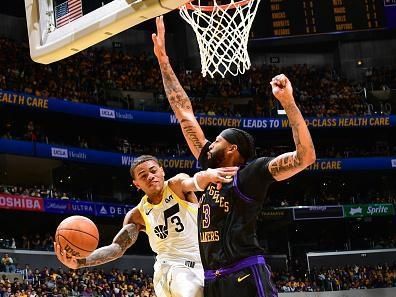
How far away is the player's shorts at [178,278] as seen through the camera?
180 inches

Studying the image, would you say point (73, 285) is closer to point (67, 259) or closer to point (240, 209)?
point (67, 259)

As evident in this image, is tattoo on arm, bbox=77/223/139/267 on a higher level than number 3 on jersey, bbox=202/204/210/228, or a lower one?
lower

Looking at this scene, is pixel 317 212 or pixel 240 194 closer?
pixel 240 194

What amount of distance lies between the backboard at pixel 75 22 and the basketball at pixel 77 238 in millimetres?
1340

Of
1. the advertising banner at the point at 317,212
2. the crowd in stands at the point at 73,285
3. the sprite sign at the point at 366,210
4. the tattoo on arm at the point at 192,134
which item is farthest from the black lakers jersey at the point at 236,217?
the sprite sign at the point at 366,210

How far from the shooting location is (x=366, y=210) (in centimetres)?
2586

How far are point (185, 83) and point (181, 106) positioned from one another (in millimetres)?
21724

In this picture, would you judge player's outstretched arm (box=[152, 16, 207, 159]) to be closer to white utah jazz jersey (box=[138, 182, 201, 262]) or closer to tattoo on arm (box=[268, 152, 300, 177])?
white utah jazz jersey (box=[138, 182, 201, 262])

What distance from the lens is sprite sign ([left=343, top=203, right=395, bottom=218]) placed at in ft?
84.5

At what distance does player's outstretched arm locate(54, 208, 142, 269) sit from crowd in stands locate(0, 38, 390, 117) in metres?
18.3

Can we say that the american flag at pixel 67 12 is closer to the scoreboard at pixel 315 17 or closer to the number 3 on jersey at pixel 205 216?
the number 3 on jersey at pixel 205 216

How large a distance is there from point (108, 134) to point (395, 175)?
12.3 metres

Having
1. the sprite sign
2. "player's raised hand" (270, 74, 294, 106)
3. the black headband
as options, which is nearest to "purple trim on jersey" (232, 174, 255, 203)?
the black headband

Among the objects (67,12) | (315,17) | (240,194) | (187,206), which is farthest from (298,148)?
(315,17)
